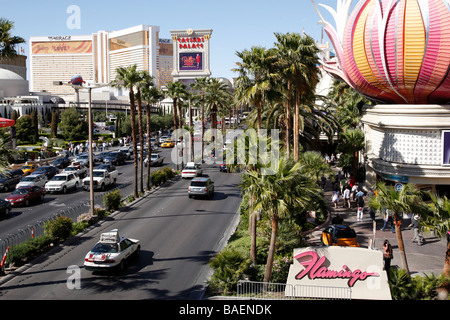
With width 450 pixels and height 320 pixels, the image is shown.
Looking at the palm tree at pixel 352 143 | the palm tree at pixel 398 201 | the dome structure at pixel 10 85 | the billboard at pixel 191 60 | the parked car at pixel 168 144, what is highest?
the billboard at pixel 191 60

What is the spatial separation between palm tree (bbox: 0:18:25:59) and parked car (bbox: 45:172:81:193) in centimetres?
1523

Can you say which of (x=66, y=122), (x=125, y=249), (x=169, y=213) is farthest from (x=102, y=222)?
(x=66, y=122)

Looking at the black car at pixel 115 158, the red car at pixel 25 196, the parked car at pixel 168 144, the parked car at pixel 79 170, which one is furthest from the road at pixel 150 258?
the parked car at pixel 168 144

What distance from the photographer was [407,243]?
22906 mm

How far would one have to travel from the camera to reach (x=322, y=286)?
1547 centimetres

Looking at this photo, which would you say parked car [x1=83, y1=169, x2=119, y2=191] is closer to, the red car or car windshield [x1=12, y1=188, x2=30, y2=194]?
the red car

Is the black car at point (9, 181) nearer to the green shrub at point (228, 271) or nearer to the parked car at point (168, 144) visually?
the green shrub at point (228, 271)

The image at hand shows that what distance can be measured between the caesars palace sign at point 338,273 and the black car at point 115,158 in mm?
41118

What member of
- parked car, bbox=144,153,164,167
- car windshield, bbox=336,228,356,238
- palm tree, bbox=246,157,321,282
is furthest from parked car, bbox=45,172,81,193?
palm tree, bbox=246,157,321,282

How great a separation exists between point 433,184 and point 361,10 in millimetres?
13270

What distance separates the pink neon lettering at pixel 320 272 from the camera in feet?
50.7

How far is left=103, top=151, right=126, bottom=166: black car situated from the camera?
176 ft

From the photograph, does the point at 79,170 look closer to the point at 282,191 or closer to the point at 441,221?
the point at 282,191

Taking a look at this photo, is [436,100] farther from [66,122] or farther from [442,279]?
[66,122]
